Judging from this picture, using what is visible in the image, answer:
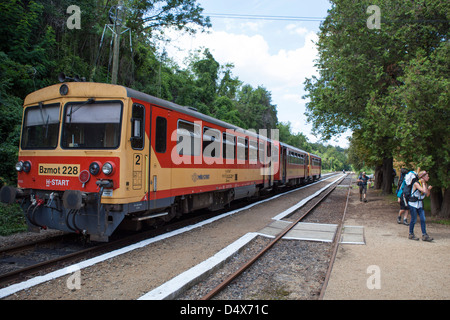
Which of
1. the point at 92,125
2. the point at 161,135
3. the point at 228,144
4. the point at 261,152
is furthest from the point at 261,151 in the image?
the point at 92,125

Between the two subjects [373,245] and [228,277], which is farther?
[373,245]

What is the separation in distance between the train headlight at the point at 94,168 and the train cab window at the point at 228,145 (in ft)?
17.2

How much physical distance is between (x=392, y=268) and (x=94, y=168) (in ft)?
18.7

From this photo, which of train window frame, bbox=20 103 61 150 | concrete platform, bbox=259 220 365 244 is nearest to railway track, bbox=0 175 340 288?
train window frame, bbox=20 103 61 150

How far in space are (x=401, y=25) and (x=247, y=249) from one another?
9722 mm

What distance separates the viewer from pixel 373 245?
24.1 ft

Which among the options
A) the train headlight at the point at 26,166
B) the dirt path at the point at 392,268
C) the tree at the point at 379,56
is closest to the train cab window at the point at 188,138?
the train headlight at the point at 26,166

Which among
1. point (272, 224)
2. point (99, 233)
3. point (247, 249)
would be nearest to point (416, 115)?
point (272, 224)

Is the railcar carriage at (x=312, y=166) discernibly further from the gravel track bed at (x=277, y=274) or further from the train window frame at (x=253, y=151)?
the gravel track bed at (x=277, y=274)

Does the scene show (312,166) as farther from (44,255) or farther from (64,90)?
(44,255)

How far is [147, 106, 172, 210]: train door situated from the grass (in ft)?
12.2

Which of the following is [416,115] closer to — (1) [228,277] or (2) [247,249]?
(2) [247,249]
